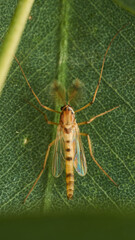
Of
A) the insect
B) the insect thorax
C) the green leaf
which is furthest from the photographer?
the insect thorax

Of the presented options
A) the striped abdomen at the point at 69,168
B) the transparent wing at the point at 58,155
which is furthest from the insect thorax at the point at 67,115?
the striped abdomen at the point at 69,168

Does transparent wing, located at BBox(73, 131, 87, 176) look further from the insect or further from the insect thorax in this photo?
the insect thorax

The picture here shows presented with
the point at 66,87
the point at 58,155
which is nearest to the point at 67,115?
the point at 66,87

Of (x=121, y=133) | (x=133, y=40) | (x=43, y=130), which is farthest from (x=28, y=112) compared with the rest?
(x=133, y=40)

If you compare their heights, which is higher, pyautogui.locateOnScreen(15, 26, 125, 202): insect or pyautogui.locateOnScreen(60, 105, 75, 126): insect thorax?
pyautogui.locateOnScreen(60, 105, 75, 126): insect thorax

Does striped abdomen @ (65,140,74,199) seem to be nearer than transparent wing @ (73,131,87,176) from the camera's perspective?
Yes

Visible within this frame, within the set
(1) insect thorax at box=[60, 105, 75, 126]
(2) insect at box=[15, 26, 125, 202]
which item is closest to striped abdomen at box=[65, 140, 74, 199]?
(2) insect at box=[15, 26, 125, 202]

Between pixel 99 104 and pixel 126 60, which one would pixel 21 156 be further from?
pixel 126 60
